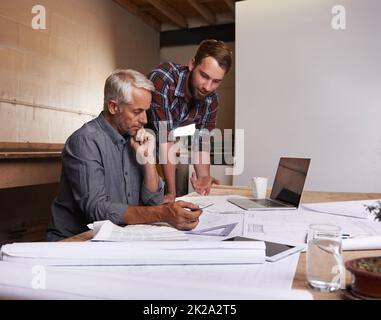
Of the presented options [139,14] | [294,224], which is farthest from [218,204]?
[139,14]

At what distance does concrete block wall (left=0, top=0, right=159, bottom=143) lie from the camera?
2.74 metres

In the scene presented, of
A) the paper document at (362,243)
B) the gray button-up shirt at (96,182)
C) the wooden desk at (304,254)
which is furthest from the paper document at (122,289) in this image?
the gray button-up shirt at (96,182)

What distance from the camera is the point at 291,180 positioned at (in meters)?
1.51

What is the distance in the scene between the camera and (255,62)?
320 centimetres

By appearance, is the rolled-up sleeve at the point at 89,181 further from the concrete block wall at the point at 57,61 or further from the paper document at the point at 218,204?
the concrete block wall at the point at 57,61

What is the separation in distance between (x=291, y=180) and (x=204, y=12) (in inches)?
133

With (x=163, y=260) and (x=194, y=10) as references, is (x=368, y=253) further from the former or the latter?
(x=194, y=10)

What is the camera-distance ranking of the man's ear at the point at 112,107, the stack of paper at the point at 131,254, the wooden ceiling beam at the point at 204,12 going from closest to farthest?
the stack of paper at the point at 131,254
the man's ear at the point at 112,107
the wooden ceiling beam at the point at 204,12

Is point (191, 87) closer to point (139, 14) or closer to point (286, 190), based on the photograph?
point (286, 190)

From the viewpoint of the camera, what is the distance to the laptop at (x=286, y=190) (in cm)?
138

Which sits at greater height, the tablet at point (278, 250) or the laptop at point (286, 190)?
the laptop at point (286, 190)

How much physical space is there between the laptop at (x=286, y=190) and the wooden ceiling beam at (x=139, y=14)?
330 centimetres

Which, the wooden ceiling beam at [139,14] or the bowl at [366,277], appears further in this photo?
the wooden ceiling beam at [139,14]
